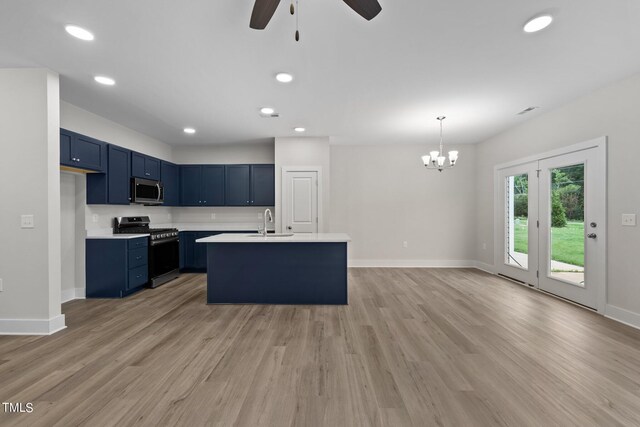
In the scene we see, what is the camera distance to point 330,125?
4.64 m

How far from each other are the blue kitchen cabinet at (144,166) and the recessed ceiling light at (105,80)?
1810 mm

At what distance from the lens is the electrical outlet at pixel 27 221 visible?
2807mm

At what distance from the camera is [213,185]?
5914 mm

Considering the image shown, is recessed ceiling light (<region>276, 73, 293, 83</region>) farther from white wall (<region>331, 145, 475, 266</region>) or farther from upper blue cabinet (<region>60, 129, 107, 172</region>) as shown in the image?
white wall (<region>331, 145, 475, 266</region>)

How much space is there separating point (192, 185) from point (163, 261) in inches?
71.3

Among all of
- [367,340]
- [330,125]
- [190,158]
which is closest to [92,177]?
[190,158]

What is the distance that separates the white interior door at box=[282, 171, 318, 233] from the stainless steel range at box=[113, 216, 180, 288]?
83.4 inches

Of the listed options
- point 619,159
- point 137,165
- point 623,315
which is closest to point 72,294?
point 137,165

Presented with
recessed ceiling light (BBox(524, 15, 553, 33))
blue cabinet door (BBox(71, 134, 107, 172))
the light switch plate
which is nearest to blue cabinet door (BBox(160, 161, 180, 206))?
blue cabinet door (BBox(71, 134, 107, 172))

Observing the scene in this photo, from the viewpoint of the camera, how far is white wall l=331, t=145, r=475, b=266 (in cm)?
607

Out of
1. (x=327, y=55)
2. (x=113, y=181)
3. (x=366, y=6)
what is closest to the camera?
(x=366, y=6)

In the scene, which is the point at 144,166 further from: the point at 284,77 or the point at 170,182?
the point at 284,77

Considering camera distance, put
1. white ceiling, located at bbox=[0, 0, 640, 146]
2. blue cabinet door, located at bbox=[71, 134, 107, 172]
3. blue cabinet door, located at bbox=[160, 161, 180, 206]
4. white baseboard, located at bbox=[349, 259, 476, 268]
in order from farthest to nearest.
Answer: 1. white baseboard, located at bbox=[349, 259, 476, 268]
2. blue cabinet door, located at bbox=[160, 161, 180, 206]
3. blue cabinet door, located at bbox=[71, 134, 107, 172]
4. white ceiling, located at bbox=[0, 0, 640, 146]

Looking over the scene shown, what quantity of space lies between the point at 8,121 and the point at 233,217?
3734 mm
